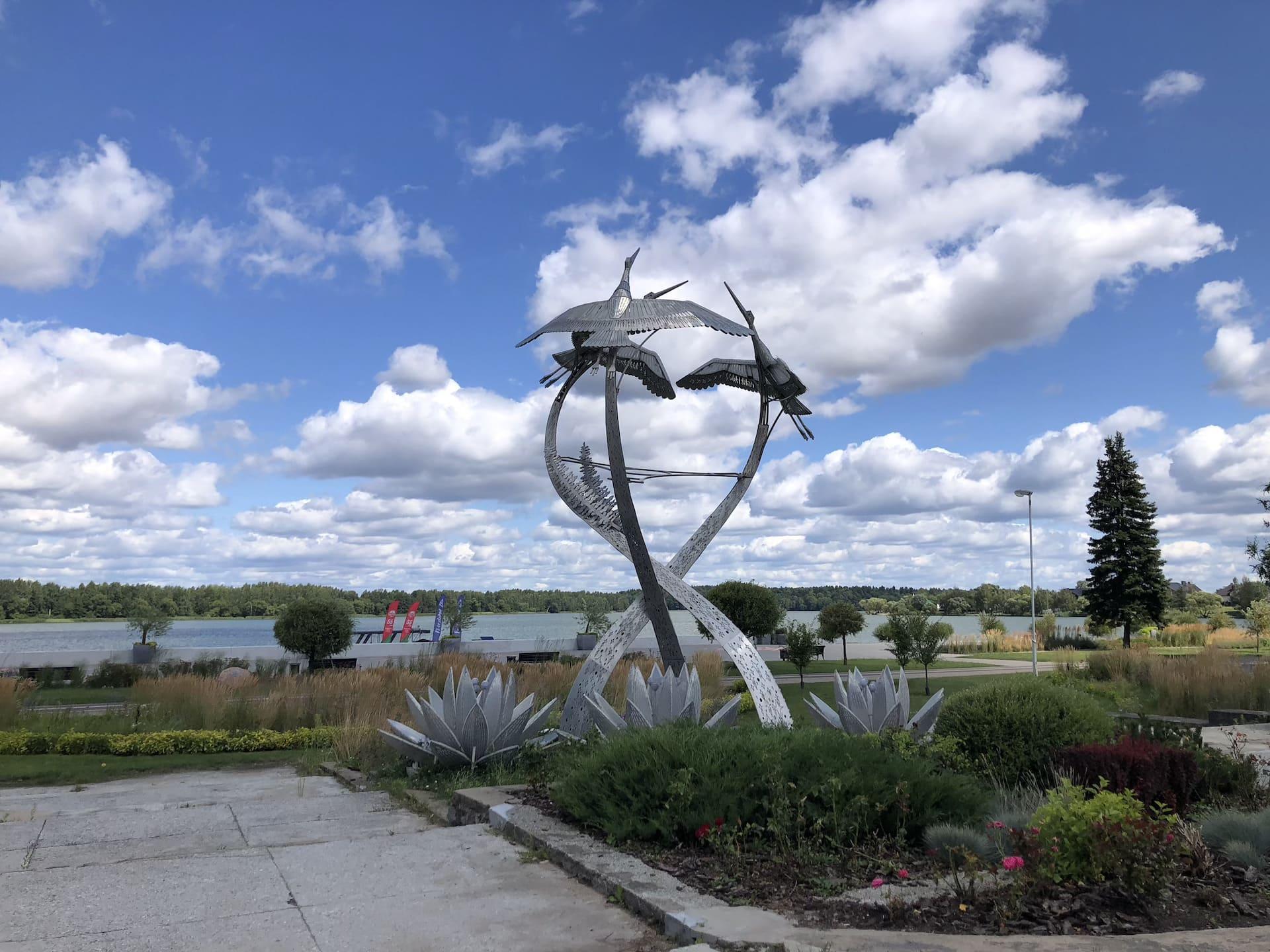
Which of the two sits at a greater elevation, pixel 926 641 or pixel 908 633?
pixel 908 633

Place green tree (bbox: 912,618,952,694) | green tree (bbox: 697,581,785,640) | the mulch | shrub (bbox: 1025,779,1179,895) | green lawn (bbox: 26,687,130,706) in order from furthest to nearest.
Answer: green tree (bbox: 697,581,785,640) < green tree (bbox: 912,618,952,694) < green lawn (bbox: 26,687,130,706) < shrub (bbox: 1025,779,1179,895) < the mulch

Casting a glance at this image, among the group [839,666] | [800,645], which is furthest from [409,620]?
[800,645]

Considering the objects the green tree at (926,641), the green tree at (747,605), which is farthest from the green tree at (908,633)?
the green tree at (747,605)

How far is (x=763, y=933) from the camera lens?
12.9 feet

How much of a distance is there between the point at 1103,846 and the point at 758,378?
26.4 ft

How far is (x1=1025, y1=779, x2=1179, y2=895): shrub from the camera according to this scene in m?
4.25

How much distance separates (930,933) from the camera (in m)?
3.90

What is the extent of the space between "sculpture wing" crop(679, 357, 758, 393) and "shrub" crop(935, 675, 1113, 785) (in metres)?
5.04

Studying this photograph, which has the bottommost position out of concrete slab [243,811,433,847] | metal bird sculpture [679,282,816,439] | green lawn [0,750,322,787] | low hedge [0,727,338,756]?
green lawn [0,750,322,787]

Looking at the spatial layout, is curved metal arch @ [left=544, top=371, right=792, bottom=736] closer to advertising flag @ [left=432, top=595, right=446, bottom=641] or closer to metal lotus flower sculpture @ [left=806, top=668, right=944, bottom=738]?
metal lotus flower sculpture @ [left=806, top=668, right=944, bottom=738]

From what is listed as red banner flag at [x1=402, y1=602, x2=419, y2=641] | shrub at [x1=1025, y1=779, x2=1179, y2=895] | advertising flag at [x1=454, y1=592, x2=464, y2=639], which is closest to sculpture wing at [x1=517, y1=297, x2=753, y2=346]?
shrub at [x1=1025, y1=779, x2=1179, y2=895]

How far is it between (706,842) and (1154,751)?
11.3 ft

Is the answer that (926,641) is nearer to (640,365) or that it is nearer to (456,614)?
(640,365)

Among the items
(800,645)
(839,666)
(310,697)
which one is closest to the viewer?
(310,697)
